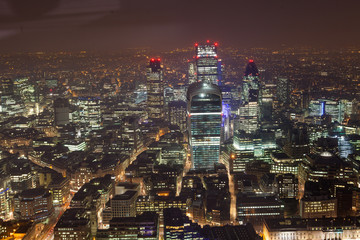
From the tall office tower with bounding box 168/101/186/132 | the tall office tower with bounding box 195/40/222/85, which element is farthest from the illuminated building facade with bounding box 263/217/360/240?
the tall office tower with bounding box 195/40/222/85

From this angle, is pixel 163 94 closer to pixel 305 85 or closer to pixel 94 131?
pixel 94 131

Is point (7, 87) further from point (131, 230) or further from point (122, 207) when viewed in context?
point (131, 230)

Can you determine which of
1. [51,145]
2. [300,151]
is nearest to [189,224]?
[300,151]

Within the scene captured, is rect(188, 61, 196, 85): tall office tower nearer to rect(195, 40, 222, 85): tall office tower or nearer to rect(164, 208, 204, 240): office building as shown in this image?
rect(195, 40, 222, 85): tall office tower

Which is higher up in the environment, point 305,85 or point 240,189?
point 305,85

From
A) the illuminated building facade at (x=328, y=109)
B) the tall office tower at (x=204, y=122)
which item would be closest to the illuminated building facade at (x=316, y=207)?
the tall office tower at (x=204, y=122)

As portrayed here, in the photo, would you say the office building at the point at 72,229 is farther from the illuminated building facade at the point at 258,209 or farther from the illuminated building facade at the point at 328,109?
the illuminated building facade at the point at 328,109
